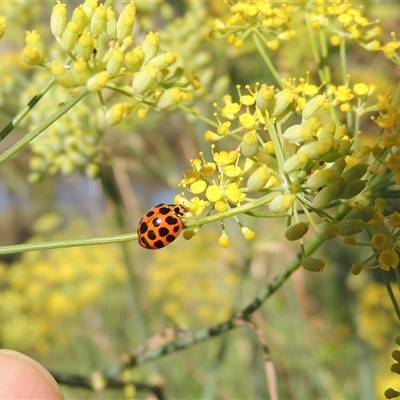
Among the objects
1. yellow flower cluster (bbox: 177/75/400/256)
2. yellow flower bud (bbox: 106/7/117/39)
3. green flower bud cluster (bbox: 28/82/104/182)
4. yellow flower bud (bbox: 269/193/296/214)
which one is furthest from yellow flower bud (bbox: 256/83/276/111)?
green flower bud cluster (bbox: 28/82/104/182)

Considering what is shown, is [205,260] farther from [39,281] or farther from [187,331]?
[187,331]

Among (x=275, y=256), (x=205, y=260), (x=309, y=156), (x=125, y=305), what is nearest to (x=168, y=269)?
(x=205, y=260)

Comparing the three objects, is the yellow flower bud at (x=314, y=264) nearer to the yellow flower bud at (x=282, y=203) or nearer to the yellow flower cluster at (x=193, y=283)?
the yellow flower bud at (x=282, y=203)

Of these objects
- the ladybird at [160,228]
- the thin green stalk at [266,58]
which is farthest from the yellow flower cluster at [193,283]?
the ladybird at [160,228]

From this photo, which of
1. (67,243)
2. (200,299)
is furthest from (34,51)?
(200,299)

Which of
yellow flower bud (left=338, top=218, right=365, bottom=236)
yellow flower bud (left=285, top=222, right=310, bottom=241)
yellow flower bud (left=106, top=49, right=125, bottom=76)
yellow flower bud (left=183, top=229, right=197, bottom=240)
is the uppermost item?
yellow flower bud (left=106, top=49, right=125, bottom=76)

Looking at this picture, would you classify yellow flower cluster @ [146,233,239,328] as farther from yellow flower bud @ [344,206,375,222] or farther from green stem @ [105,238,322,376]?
yellow flower bud @ [344,206,375,222]
